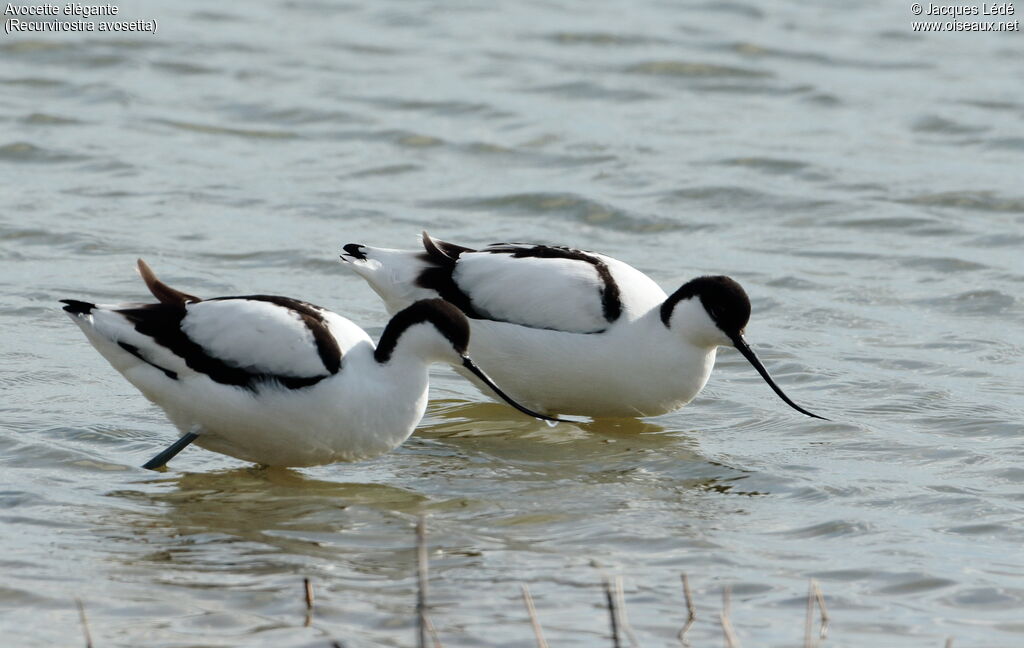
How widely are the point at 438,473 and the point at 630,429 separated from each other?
1.39 meters

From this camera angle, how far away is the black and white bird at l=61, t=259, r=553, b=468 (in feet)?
22.2

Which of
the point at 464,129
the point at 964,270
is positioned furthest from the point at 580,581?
the point at 464,129

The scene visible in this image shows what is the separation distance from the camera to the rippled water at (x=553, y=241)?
5.89 m

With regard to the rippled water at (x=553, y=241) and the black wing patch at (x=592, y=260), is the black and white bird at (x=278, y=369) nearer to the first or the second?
the rippled water at (x=553, y=241)

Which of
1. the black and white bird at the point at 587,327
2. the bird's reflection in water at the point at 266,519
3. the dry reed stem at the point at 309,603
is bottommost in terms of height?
the bird's reflection in water at the point at 266,519

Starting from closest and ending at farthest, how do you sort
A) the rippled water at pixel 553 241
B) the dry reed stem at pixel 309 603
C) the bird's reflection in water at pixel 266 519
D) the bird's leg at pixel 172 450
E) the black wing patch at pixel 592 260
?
1. the dry reed stem at pixel 309 603
2. the rippled water at pixel 553 241
3. the bird's reflection in water at pixel 266 519
4. the bird's leg at pixel 172 450
5. the black wing patch at pixel 592 260

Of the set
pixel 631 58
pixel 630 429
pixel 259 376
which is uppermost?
pixel 631 58

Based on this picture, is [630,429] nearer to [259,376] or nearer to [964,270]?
[259,376]

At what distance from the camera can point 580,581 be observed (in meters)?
5.93

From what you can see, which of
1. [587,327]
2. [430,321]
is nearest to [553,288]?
[587,327]

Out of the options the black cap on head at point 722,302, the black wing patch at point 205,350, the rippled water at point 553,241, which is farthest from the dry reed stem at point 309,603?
the black cap on head at point 722,302

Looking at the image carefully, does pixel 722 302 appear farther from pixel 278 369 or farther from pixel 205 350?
pixel 205 350

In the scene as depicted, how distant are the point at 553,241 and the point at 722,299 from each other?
14.2 feet

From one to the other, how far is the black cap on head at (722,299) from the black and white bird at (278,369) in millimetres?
1348
